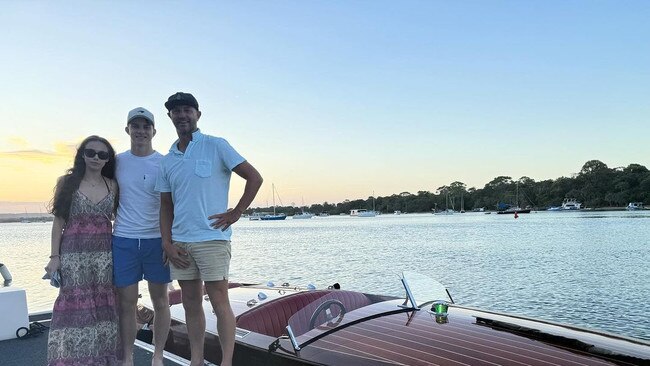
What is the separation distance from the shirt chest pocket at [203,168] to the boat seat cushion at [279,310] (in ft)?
4.44

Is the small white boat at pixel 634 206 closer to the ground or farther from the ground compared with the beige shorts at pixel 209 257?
farther from the ground

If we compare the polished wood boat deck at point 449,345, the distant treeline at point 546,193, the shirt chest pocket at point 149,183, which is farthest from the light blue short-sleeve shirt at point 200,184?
the distant treeline at point 546,193

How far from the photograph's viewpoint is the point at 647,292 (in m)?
14.7

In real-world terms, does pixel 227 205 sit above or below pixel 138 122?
below

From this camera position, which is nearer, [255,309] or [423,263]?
[255,309]

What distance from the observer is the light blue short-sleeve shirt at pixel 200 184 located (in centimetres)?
297

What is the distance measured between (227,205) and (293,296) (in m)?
1.48

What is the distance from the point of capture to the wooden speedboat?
275 centimetres

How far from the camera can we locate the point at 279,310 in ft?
13.6

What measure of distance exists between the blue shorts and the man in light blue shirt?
0.30 meters

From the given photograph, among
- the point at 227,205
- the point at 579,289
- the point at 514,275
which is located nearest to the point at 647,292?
the point at 579,289

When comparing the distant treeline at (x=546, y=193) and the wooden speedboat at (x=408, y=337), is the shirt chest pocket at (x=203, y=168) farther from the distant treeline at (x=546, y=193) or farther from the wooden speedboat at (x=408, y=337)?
the distant treeline at (x=546, y=193)

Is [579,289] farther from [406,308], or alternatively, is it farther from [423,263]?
[406,308]

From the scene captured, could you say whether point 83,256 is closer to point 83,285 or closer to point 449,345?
point 83,285
